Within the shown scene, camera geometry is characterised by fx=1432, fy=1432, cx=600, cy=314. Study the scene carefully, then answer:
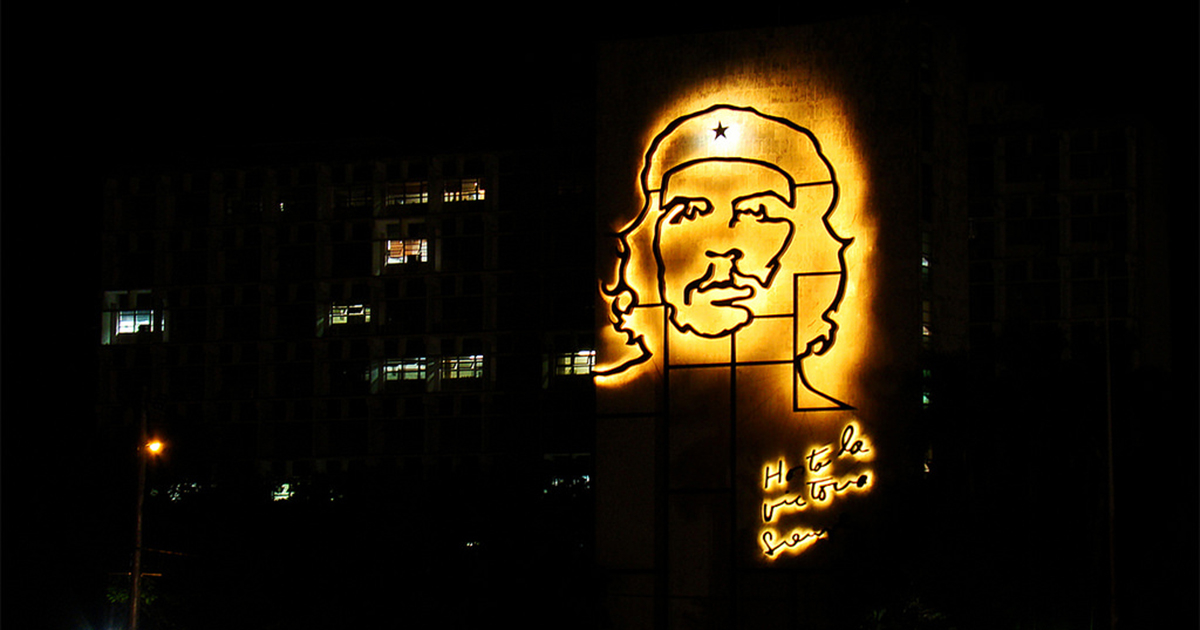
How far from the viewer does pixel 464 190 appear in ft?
272

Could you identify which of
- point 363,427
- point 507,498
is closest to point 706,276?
point 507,498

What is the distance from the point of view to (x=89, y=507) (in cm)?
5509

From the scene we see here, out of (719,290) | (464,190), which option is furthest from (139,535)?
(464,190)

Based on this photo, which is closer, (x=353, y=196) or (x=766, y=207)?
(x=766, y=207)

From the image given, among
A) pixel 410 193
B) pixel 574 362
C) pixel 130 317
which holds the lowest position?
pixel 574 362

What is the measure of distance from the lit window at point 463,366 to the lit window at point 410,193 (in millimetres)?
9434

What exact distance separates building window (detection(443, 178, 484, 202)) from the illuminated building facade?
45.7m

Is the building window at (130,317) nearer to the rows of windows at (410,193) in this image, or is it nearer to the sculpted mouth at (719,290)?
the rows of windows at (410,193)

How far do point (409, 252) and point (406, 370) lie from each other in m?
6.90

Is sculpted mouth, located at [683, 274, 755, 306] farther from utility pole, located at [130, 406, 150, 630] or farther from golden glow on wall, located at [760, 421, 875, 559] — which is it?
utility pole, located at [130, 406, 150, 630]

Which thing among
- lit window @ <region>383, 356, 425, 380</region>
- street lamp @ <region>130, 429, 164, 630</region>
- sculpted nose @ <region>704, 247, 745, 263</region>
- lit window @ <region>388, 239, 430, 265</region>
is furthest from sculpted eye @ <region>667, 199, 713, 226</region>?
lit window @ <region>388, 239, 430, 265</region>

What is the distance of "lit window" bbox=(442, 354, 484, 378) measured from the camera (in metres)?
82.2

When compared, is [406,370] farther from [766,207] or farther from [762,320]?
[766,207]

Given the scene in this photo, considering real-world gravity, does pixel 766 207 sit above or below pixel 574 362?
above
